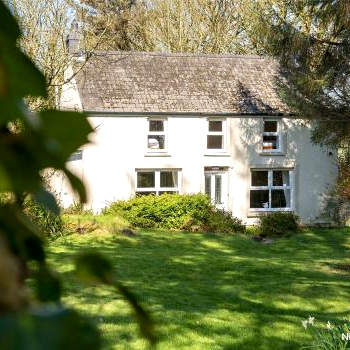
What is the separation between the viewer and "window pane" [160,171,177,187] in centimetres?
2417

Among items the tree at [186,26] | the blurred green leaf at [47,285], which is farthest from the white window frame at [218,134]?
the blurred green leaf at [47,285]

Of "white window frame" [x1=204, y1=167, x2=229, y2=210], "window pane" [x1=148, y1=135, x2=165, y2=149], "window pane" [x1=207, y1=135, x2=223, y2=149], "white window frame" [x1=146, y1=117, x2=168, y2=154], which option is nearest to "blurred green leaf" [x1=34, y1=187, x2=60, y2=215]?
"white window frame" [x1=146, y1=117, x2=168, y2=154]

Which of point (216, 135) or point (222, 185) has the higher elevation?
point (216, 135)

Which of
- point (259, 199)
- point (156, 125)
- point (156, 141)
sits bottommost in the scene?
point (259, 199)

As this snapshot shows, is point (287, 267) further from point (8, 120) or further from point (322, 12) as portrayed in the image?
point (8, 120)

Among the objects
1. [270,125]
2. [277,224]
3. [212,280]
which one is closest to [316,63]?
[270,125]

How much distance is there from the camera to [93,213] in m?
23.4

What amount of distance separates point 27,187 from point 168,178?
23.9m

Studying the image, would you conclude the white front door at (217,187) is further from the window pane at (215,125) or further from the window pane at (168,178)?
the window pane at (215,125)

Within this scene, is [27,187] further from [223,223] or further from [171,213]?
[223,223]

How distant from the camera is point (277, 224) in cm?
2312

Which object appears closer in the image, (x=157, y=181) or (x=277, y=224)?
(x=277, y=224)

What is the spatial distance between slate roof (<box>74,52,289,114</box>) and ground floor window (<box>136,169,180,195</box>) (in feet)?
7.05

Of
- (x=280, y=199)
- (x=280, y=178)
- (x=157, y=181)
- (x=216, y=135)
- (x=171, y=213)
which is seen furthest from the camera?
(x=280, y=178)
